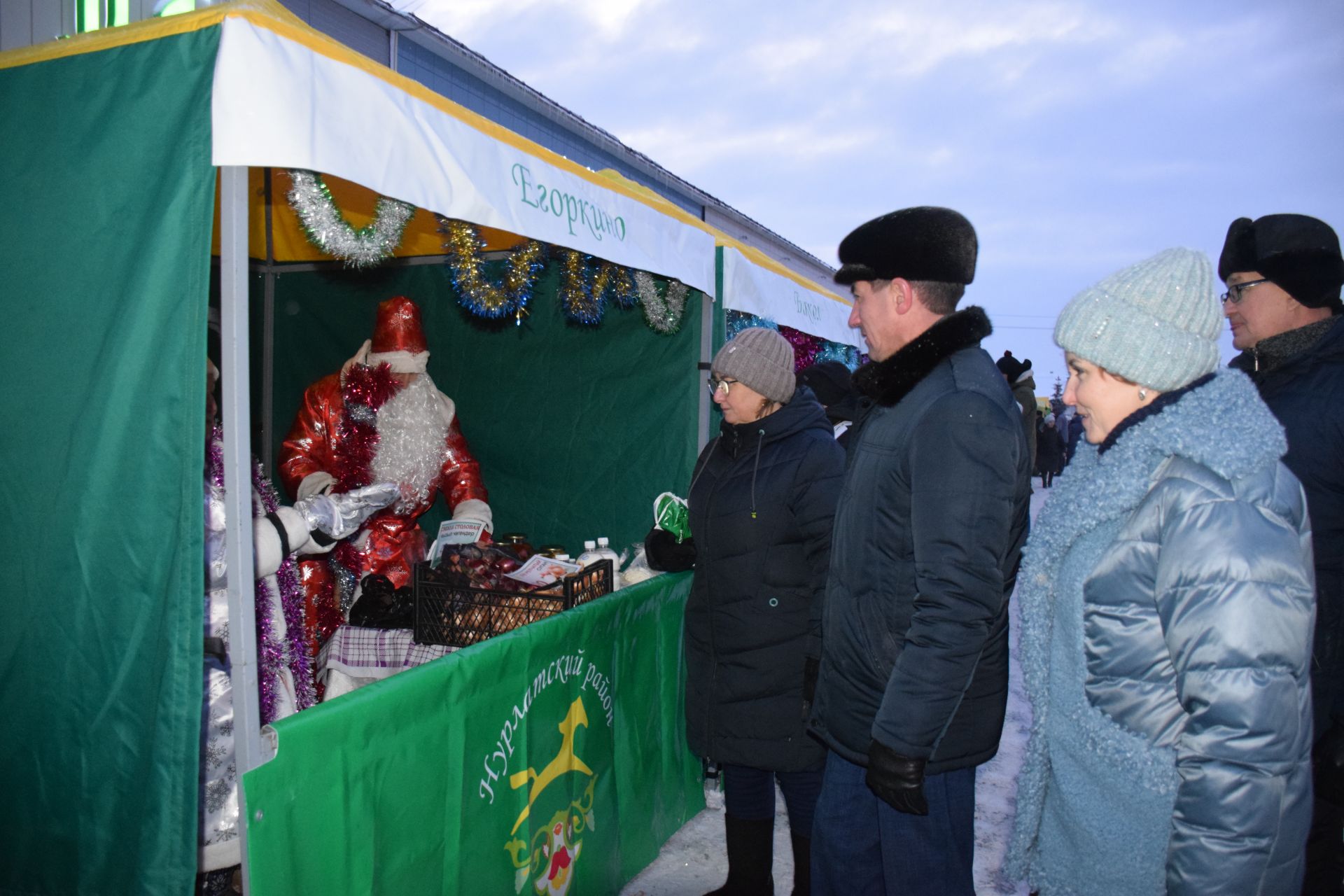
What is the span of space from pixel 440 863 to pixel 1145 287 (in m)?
2.13

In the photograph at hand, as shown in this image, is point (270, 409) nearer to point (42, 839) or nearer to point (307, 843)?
→ point (42, 839)

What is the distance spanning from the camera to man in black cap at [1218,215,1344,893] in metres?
2.27

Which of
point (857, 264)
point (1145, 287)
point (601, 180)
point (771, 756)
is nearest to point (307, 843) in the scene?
point (771, 756)

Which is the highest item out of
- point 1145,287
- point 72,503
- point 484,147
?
point 484,147

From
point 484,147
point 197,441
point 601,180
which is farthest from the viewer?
point 601,180

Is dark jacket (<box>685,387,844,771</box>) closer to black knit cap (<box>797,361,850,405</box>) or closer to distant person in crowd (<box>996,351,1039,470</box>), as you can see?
black knit cap (<box>797,361,850,405</box>)

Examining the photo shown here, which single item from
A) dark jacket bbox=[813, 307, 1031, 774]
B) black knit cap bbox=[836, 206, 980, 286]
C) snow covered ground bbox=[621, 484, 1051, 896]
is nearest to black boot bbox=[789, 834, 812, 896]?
snow covered ground bbox=[621, 484, 1051, 896]

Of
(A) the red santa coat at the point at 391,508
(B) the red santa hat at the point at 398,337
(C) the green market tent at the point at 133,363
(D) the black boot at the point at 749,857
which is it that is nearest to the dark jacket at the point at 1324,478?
(D) the black boot at the point at 749,857

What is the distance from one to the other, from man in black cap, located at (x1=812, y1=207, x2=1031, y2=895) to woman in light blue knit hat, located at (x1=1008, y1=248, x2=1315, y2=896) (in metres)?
0.14

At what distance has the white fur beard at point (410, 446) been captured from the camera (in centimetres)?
425

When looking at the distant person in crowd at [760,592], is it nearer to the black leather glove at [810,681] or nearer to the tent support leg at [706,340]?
the black leather glove at [810,681]

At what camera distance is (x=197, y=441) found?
177 cm

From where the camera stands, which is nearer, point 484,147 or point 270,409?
point 484,147

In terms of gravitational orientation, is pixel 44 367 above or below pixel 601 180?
below
